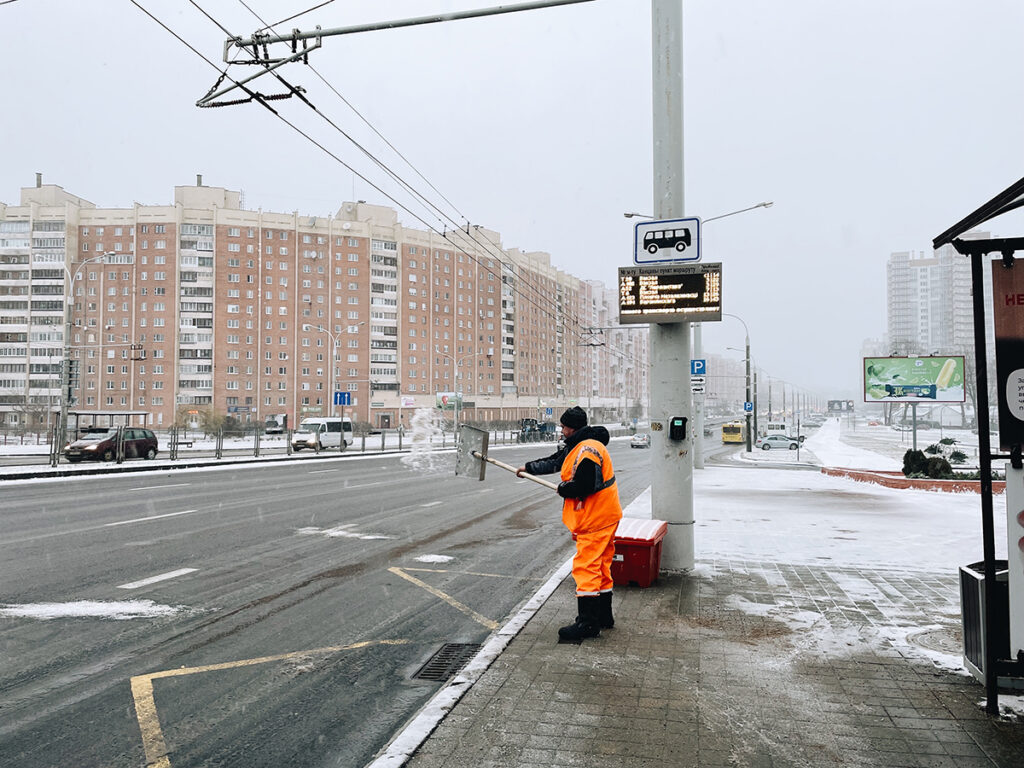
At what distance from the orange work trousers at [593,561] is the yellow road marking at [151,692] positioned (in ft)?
4.95

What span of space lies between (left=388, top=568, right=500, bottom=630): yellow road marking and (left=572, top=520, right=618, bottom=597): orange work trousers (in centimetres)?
109

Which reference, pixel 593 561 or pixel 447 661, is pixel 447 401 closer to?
pixel 593 561

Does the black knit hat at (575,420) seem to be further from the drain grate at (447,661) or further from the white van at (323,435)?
the white van at (323,435)

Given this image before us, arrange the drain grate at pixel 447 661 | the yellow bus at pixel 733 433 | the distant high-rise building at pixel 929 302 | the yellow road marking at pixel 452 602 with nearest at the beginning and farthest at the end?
Answer: the drain grate at pixel 447 661
the yellow road marking at pixel 452 602
the yellow bus at pixel 733 433
the distant high-rise building at pixel 929 302

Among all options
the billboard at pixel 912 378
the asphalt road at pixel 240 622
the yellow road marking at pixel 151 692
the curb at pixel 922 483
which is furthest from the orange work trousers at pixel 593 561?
the billboard at pixel 912 378

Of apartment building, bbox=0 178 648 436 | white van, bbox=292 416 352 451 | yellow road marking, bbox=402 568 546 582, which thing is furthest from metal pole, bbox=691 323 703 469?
apartment building, bbox=0 178 648 436

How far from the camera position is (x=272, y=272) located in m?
96.5

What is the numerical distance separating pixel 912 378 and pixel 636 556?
27.7 m

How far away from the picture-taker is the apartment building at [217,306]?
92250mm

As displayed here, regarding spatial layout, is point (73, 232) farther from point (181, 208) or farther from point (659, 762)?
point (659, 762)

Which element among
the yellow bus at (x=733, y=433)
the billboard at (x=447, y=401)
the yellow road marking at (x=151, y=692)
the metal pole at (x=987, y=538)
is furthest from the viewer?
the yellow bus at (x=733, y=433)

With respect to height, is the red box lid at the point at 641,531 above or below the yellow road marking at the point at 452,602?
above

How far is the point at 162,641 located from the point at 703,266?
20.4 ft

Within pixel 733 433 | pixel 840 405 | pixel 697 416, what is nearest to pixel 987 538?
pixel 697 416
